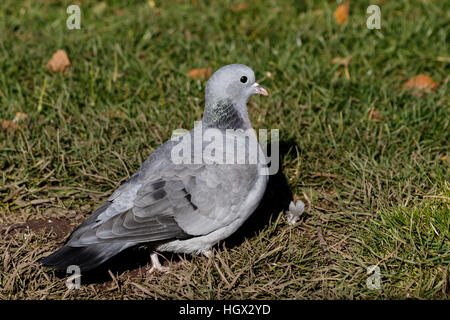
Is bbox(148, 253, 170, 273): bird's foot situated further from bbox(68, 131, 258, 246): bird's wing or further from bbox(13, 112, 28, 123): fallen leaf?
bbox(13, 112, 28, 123): fallen leaf

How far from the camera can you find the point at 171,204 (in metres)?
3.35

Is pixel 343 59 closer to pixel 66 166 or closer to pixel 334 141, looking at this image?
pixel 334 141

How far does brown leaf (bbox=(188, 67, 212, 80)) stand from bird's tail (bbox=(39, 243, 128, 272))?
92.4 inches

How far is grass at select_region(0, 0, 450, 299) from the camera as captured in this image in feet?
11.2

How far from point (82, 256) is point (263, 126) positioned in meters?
2.05

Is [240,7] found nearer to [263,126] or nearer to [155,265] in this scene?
[263,126]

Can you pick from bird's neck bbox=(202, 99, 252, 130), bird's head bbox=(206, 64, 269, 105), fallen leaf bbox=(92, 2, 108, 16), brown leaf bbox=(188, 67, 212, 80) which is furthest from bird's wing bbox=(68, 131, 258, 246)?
fallen leaf bbox=(92, 2, 108, 16)

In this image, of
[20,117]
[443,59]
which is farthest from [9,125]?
[443,59]

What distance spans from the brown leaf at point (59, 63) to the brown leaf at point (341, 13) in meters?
2.81

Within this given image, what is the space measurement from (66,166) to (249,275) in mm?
1736

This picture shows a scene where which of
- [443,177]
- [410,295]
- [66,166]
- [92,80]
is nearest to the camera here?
[410,295]

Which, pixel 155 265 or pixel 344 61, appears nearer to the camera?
pixel 155 265

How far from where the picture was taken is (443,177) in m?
3.99
